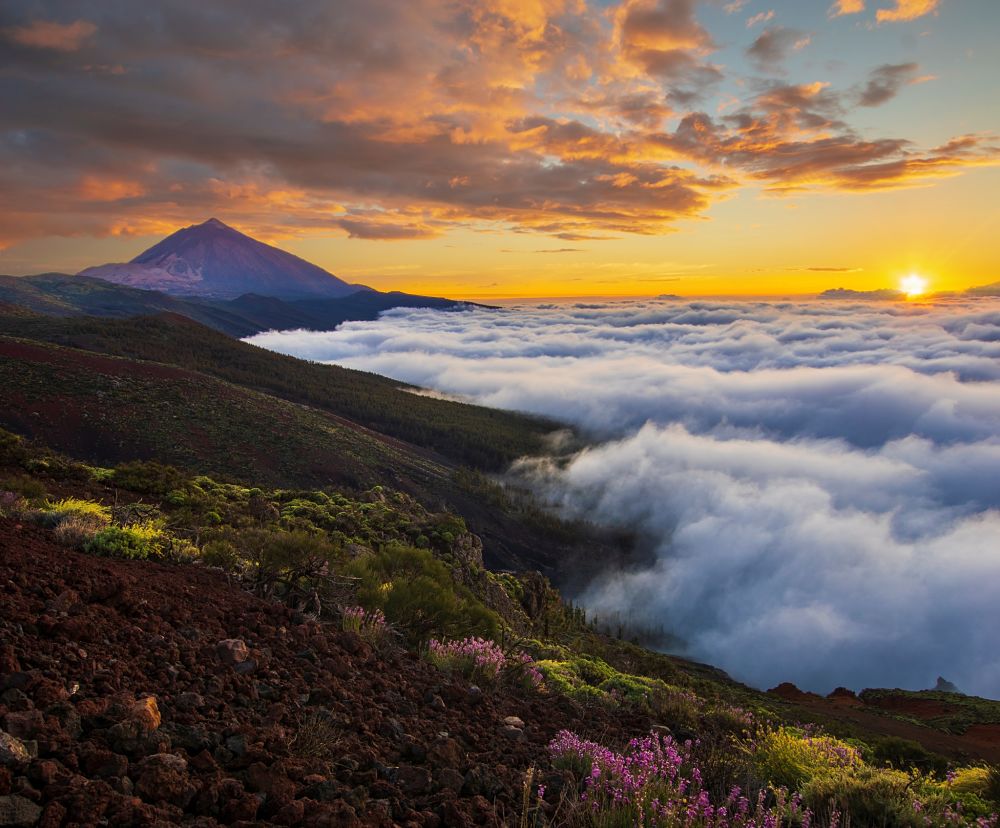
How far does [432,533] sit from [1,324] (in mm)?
100829

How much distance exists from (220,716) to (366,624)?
288 centimetres

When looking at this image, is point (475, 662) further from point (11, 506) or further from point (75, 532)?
point (11, 506)

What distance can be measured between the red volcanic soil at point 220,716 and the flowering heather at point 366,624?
0.91 ft

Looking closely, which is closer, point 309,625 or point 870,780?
point 870,780

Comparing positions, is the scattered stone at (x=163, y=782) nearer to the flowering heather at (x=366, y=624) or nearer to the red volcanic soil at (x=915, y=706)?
the flowering heather at (x=366, y=624)

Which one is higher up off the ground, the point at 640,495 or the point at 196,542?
the point at 196,542

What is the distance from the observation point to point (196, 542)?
820cm

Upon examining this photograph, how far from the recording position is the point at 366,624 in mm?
6422

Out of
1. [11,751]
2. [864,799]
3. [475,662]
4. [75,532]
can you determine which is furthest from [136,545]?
[864,799]

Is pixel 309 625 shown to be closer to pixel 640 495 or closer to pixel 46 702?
pixel 46 702

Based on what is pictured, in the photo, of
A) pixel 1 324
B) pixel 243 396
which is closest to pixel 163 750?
pixel 243 396

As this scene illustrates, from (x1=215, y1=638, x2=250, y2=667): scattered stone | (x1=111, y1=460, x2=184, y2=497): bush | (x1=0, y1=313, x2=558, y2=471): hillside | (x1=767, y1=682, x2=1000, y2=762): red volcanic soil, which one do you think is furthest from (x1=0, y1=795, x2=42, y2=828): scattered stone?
(x1=0, y1=313, x2=558, y2=471): hillside

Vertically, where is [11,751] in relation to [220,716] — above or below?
above

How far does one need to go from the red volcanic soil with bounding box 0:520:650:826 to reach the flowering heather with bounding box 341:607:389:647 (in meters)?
0.28
